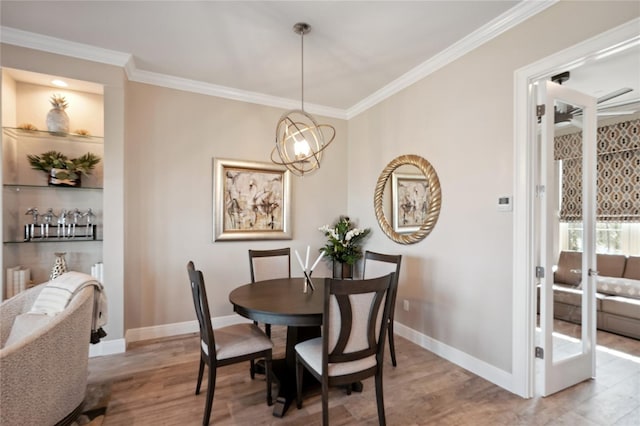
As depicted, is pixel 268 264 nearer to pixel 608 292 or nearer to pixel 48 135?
pixel 48 135

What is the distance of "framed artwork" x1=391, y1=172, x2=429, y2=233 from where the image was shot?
3256 mm

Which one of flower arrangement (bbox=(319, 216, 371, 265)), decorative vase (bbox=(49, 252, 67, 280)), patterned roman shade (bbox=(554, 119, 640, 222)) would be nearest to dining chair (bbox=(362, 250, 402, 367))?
flower arrangement (bbox=(319, 216, 371, 265))

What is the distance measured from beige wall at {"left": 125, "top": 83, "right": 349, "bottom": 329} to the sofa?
3127 mm

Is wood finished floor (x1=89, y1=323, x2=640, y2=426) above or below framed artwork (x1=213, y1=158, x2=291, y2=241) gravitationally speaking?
below

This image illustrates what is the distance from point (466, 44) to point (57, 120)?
13.2ft

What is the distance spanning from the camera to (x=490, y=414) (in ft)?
6.82

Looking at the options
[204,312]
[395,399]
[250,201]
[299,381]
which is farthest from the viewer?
[250,201]

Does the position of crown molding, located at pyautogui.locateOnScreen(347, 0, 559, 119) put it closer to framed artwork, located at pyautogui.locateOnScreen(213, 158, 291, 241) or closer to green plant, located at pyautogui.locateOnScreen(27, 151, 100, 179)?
framed artwork, located at pyautogui.locateOnScreen(213, 158, 291, 241)

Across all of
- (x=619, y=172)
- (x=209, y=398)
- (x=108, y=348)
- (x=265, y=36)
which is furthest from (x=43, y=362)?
(x=619, y=172)

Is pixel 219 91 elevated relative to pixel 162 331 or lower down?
elevated

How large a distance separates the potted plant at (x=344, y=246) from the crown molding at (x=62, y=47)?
2.99 metres

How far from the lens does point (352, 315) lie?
177cm

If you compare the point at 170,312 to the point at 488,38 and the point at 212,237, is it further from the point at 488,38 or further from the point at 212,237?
the point at 488,38

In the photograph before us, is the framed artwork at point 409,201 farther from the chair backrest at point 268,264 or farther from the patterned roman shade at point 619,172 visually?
the patterned roman shade at point 619,172
